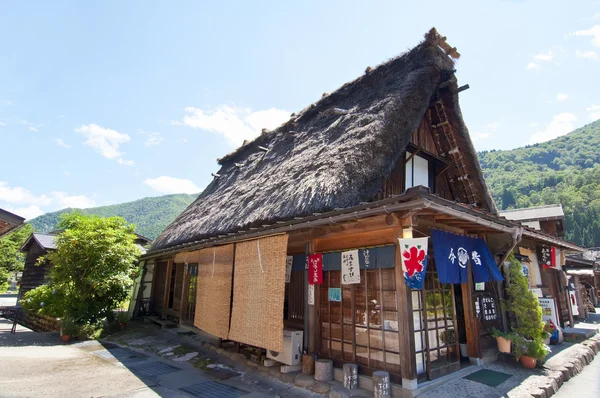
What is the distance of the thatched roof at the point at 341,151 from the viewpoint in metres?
5.62

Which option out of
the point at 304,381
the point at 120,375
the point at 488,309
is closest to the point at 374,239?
the point at 304,381

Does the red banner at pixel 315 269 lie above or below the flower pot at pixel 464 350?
above

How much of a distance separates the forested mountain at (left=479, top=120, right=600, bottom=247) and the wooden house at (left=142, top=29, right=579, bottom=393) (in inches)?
2033

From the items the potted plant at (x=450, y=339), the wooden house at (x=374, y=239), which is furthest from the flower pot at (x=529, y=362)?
the potted plant at (x=450, y=339)

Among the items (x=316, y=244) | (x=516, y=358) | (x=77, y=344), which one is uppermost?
(x=316, y=244)

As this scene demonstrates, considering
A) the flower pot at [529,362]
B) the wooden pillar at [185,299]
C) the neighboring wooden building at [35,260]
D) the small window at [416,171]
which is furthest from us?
the neighboring wooden building at [35,260]

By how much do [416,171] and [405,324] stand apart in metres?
4.28

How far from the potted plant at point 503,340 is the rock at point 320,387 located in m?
3.81

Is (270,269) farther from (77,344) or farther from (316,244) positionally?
(77,344)

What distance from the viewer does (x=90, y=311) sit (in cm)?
1047

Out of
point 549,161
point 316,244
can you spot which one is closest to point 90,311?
point 316,244

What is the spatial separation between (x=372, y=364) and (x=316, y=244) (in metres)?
2.31

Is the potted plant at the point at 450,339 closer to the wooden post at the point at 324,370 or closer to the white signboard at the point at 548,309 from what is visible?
the wooden post at the point at 324,370

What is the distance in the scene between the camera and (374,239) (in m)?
5.29
